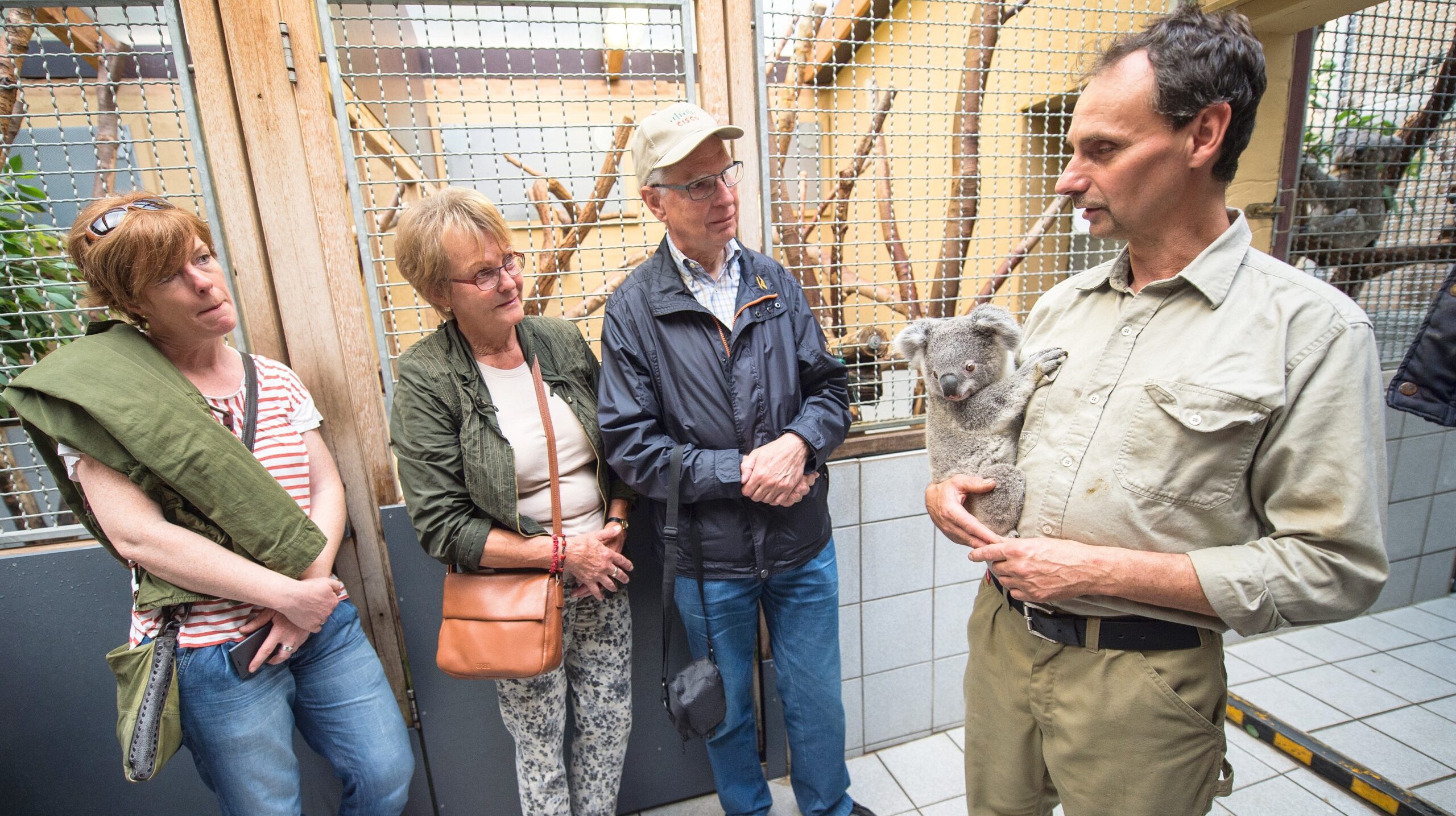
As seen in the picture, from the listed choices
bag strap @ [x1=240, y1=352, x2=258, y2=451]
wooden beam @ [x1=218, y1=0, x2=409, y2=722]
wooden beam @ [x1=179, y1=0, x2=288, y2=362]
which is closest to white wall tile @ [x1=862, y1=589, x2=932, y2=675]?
wooden beam @ [x1=218, y1=0, x2=409, y2=722]

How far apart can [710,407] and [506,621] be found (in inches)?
26.8

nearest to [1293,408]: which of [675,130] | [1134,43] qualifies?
[1134,43]

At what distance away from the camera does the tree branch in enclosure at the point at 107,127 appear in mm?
1410

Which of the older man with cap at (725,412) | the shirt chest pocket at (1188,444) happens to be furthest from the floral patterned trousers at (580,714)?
the shirt chest pocket at (1188,444)

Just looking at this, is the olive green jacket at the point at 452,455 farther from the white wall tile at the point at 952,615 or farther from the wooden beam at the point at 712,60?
the white wall tile at the point at 952,615

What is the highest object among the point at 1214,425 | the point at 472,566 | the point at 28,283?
the point at 28,283

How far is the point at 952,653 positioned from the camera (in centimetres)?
228

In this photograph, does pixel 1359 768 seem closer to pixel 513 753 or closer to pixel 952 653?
pixel 952 653

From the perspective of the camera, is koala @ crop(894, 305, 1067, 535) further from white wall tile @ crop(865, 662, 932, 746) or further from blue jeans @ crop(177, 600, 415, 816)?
blue jeans @ crop(177, 600, 415, 816)

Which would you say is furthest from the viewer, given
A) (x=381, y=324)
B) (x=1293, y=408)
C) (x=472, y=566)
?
(x=381, y=324)

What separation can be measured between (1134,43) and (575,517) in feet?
4.74

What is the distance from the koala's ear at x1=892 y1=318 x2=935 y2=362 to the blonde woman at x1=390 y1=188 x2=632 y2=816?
77cm

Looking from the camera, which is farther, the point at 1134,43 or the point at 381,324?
the point at 381,324

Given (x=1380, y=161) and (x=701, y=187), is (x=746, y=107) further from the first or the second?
(x=1380, y=161)
